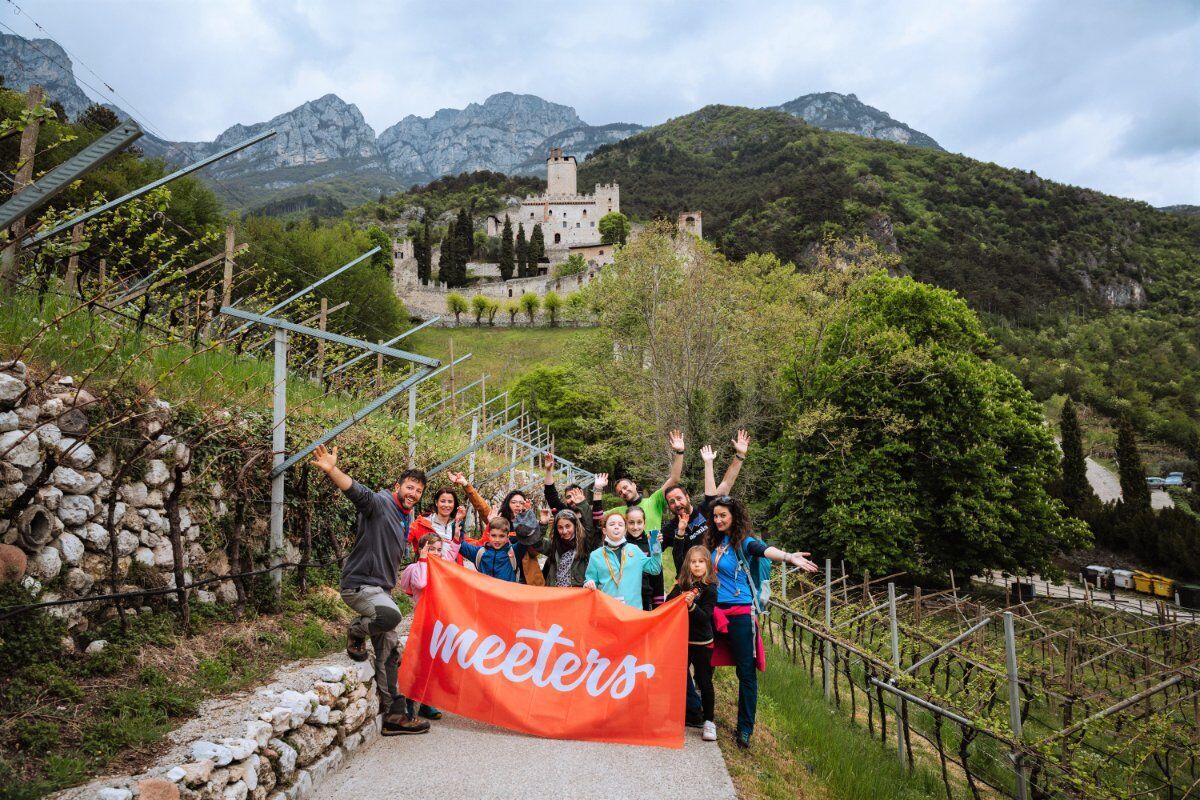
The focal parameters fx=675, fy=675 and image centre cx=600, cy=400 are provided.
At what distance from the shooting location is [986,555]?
22.8 m

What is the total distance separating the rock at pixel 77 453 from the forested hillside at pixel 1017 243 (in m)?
94.4

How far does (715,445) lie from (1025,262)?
392 feet

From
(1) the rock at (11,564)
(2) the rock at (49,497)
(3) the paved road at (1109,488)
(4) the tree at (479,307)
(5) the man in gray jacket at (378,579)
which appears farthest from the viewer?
(4) the tree at (479,307)

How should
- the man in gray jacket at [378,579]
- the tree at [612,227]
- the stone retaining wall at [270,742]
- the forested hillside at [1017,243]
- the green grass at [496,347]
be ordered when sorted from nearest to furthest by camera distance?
the stone retaining wall at [270,742]
the man in gray jacket at [378,579]
the green grass at [496,347]
the forested hillside at [1017,243]
the tree at [612,227]

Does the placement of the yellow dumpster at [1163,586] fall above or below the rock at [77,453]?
below

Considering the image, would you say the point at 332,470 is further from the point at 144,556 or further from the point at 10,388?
the point at 10,388

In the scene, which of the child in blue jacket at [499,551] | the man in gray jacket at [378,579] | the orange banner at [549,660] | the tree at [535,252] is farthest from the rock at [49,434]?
the tree at [535,252]

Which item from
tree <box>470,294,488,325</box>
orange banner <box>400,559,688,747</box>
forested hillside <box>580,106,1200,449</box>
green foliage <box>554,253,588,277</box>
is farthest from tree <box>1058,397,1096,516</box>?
tree <box>470,294,488,325</box>

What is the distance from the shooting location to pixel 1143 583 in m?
34.1

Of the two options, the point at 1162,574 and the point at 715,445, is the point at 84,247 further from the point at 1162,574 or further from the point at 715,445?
the point at 1162,574

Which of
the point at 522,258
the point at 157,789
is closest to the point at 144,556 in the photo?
the point at 157,789

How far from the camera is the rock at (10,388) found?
4.40 metres

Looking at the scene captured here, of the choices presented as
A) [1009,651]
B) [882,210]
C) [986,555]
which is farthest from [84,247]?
[882,210]

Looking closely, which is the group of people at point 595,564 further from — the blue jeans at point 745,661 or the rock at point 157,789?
the rock at point 157,789
